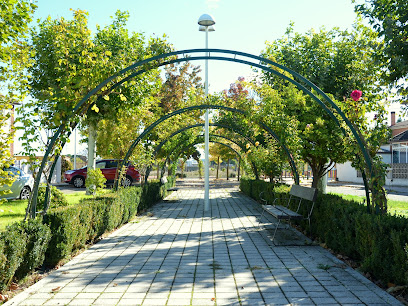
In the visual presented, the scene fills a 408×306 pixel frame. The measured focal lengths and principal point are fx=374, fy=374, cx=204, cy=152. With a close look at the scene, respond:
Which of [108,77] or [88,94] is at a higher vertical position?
[108,77]

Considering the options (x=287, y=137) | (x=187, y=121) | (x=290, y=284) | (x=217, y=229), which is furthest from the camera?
(x=187, y=121)

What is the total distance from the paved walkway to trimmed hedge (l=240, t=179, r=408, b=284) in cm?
25

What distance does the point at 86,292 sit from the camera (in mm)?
4523

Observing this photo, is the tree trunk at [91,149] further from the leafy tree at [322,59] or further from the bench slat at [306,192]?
the bench slat at [306,192]

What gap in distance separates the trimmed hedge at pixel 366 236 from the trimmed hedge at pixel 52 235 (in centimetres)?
441

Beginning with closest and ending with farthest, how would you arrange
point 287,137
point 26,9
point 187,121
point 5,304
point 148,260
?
point 5,304, point 26,9, point 148,260, point 287,137, point 187,121

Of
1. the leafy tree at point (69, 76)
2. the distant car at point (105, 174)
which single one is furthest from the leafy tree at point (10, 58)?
the distant car at point (105, 174)

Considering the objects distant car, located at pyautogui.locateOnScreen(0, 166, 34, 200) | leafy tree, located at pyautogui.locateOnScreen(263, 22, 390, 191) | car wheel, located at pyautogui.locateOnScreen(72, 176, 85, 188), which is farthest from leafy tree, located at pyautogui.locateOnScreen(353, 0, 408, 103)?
car wheel, located at pyautogui.locateOnScreen(72, 176, 85, 188)

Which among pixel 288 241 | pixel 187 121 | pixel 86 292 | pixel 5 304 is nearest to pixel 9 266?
pixel 5 304

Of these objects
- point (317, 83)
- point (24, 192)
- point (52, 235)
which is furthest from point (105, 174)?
point (52, 235)

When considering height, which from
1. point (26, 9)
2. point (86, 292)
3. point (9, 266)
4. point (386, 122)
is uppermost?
point (26, 9)

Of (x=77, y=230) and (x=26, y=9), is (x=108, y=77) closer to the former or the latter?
(x=26, y=9)

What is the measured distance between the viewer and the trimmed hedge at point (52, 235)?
14.5 feet

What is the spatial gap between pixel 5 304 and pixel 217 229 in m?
5.66
